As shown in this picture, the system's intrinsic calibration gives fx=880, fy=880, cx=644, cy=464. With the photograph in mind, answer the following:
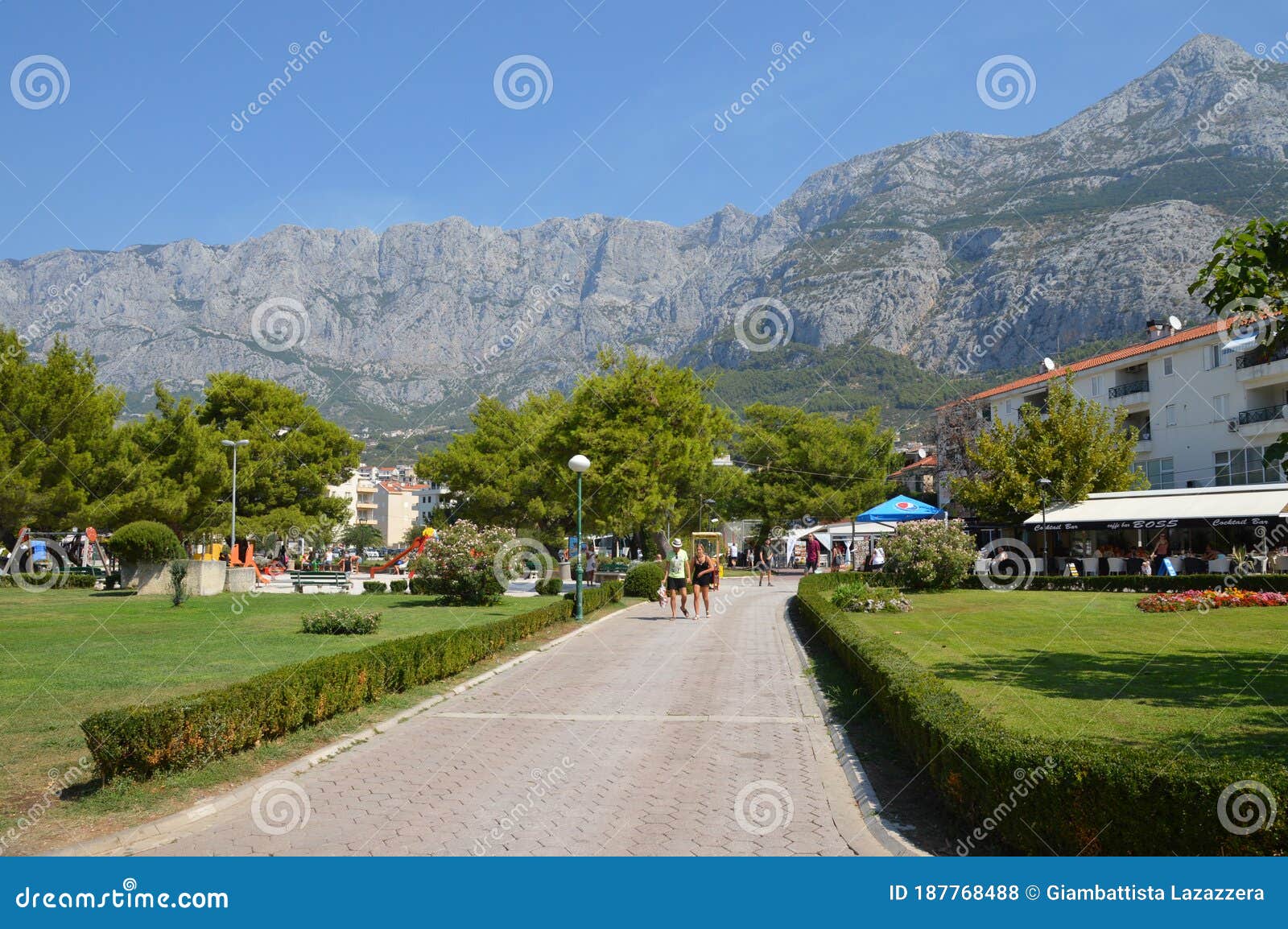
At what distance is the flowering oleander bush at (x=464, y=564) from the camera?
22.0 m

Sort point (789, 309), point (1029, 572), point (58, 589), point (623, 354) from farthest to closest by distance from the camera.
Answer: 1. point (789, 309)
2. point (623, 354)
3. point (1029, 572)
4. point (58, 589)

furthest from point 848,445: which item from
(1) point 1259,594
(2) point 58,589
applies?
(2) point 58,589

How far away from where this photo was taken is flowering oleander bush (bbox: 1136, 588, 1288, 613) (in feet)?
61.5

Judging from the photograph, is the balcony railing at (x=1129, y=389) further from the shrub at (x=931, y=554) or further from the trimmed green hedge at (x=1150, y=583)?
the shrub at (x=931, y=554)

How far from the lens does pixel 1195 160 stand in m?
136

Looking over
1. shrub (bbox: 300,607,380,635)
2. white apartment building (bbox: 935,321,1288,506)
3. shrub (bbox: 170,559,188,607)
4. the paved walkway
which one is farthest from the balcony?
shrub (bbox: 170,559,188,607)

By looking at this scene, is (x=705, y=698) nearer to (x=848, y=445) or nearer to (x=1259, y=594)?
(x=1259, y=594)

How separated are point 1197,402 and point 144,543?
46422mm

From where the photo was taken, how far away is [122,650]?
13.3m

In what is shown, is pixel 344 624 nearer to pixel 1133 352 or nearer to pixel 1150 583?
pixel 1150 583

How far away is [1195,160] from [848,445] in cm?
11238
